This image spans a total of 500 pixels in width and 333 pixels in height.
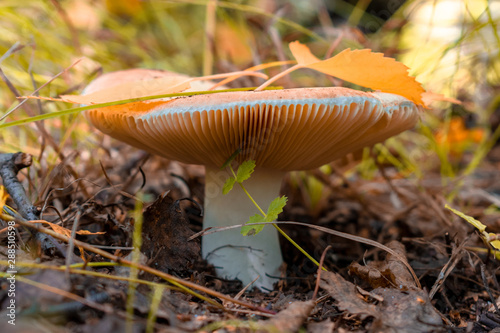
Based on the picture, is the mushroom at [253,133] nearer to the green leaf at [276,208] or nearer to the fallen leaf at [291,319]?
the green leaf at [276,208]

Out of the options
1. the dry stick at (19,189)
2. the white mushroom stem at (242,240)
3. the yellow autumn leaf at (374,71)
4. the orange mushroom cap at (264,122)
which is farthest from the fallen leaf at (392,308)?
the dry stick at (19,189)

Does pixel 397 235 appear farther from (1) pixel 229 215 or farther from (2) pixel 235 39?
(2) pixel 235 39

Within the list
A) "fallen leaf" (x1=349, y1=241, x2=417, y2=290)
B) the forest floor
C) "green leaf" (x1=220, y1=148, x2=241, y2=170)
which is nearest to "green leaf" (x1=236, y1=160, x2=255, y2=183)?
"green leaf" (x1=220, y1=148, x2=241, y2=170)

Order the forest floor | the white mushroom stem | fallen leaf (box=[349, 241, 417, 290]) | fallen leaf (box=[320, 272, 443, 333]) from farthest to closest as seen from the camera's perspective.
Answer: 1. the white mushroom stem
2. fallen leaf (box=[349, 241, 417, 290])
3. fallen leaf (box=[320, 272, 443, 333])
4. the forest floor

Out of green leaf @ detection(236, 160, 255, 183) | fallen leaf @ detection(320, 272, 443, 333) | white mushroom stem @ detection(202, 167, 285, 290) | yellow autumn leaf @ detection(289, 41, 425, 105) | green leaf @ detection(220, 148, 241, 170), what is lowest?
fallen leaf @ detection(320, 272, 443, 333)

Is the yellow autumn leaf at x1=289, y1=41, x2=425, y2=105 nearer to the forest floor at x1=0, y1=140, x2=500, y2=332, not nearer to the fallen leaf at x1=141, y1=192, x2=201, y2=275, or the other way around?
the forest floor at x1=0, y1=140, x2=500, y2=332

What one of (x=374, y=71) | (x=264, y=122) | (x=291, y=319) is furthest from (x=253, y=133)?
(x=291, y=319)

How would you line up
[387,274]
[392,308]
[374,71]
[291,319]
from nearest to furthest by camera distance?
[291,319] < [392,308] < [374,71] < [387,274]

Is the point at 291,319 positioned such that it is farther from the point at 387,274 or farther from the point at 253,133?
the point at 253,133
